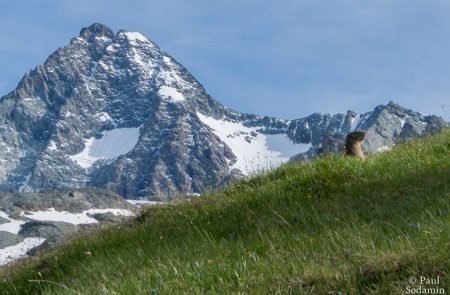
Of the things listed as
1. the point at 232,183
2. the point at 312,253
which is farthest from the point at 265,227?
the point at 232,183

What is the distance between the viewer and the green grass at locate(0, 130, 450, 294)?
223 inches

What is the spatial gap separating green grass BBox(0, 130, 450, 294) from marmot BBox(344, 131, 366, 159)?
0.95 meters

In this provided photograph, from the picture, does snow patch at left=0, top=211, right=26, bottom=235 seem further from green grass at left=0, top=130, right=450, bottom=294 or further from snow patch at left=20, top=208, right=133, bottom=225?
green grass at left=0, top=130, right=450, bottom=294

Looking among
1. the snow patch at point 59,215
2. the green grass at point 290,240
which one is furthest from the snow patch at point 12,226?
the green grass at point 290,240

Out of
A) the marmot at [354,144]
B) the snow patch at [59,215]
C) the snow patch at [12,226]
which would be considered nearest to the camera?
the marmot at [354,144]

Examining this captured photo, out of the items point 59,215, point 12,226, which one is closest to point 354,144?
point 12,226

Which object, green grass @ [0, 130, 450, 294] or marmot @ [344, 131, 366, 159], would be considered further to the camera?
marmot @ [344, 131, 366, 159]

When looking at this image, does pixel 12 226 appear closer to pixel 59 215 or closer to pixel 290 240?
pixel 59 215

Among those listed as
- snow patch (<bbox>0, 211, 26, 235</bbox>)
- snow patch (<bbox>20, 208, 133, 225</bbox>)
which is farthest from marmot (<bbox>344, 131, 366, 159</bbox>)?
snow patch (<bbox>20, 208, 133, 225</bbox>)

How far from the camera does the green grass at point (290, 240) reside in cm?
567

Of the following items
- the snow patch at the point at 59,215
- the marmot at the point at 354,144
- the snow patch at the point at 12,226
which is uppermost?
the marmot at the point at 354,144

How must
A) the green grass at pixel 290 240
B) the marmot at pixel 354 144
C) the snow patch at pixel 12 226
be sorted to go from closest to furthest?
the green grass at pixel 290 240, the marmot at pixel 354 144, the snow patch at pixel 12 226

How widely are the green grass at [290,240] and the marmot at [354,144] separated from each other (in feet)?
3.11

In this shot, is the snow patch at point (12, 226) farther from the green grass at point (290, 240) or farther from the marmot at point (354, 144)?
the green grass at point (290, 240)
